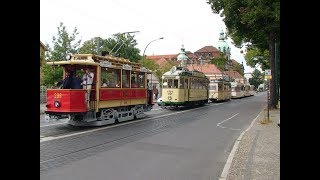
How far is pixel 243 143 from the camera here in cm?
1238

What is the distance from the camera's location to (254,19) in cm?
2616

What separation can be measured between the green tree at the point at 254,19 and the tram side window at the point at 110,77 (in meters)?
11.0

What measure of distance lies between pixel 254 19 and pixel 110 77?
12903mm

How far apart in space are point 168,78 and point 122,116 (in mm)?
11757

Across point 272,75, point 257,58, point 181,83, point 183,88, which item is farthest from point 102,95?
point 257,58

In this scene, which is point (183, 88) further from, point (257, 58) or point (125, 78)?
point (257, 58)

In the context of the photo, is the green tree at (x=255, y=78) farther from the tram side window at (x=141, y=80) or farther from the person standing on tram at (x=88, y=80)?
the person standing on tram at (x=88, y=80)

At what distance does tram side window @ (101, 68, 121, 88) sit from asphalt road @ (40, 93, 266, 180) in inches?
88.0

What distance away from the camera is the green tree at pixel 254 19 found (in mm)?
25719

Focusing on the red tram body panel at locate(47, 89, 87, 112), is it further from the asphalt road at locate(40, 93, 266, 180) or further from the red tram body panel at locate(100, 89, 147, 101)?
the red tram body panel at locate(100, 89, 147, 101)

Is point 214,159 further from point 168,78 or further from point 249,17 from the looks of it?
point 168,78
